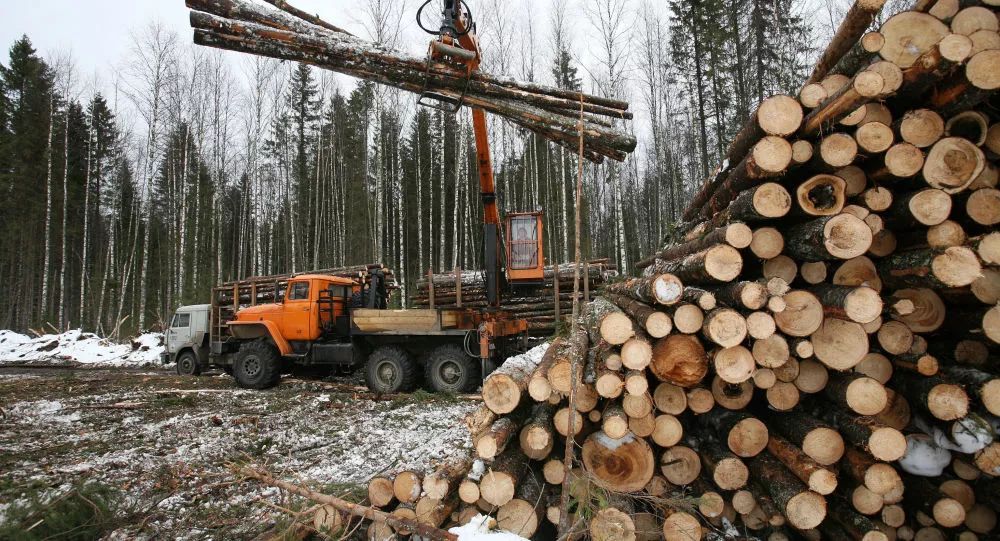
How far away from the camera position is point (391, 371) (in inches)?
334

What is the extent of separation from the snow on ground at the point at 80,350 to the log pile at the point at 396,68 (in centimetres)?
1405

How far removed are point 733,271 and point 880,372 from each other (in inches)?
40.9

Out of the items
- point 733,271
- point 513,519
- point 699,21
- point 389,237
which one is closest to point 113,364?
point 389,237

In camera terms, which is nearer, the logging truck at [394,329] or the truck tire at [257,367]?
the logging truck at [394,329]

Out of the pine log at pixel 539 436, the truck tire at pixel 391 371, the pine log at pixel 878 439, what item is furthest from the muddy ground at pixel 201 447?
the pine log at pixel 878 439

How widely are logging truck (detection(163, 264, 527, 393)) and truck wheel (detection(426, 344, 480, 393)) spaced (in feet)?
0.06

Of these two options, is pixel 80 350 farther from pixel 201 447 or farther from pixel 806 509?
pixel 806 509

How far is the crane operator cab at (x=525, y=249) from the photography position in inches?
406

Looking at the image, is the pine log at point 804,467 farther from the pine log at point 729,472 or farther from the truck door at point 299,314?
the truck door at point 299,314

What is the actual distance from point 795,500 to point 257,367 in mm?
9083

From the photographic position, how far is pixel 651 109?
20.3 meters

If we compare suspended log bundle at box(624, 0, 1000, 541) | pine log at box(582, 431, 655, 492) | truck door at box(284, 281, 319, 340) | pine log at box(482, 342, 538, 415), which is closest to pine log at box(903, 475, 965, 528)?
suspended log bundle at box(624, 0, 1000, 541)

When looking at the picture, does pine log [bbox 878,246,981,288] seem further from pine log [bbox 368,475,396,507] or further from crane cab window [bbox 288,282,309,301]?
crane cab window [bbox 288,282,309,301]

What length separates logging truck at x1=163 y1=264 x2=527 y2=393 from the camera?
8.29 metres
